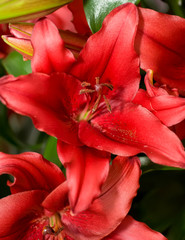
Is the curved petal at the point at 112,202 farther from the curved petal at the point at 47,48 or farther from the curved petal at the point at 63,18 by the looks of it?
the curved petal at the point at 63,18

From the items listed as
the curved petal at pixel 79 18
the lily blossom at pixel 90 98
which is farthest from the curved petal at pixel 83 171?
the curved petal at pixel 79 18

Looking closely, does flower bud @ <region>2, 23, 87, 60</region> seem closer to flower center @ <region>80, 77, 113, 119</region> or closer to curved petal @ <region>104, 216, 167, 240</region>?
flower center @ <region>80, 77, 113, 119</region>

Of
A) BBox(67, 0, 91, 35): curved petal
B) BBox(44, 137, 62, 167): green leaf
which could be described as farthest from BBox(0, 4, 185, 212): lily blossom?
BBox(67, 0, 91, 35): curved petal

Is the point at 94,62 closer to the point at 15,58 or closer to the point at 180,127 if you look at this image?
the point at 180,127

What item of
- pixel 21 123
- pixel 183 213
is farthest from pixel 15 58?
pixel 183 213

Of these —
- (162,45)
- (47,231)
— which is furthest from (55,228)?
(162,45)
